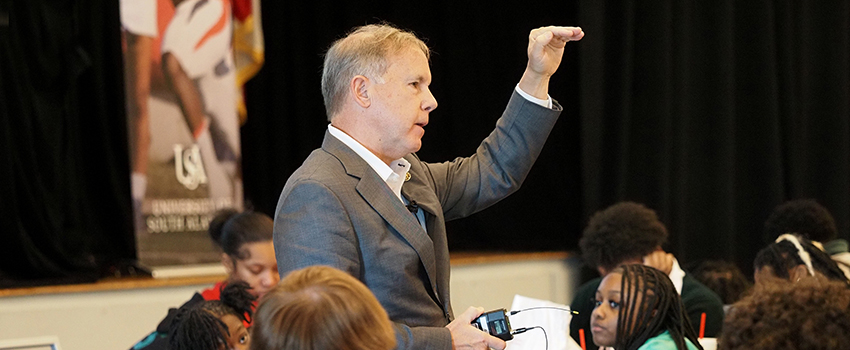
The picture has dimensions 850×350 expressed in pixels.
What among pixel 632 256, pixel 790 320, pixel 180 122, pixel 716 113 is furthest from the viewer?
pixel 716 113

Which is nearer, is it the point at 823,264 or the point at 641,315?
the point at 641,315

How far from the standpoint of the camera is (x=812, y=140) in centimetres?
593

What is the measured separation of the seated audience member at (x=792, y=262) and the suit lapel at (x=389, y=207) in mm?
1729

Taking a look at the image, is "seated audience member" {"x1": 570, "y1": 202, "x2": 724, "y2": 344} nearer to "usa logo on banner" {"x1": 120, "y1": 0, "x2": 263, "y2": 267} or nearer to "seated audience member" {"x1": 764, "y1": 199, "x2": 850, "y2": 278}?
"seated audience member" {"x1": 764, "y1": 199, "x2": 850, "y2": 278}

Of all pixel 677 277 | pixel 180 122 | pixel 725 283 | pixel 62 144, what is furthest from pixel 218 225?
pixel 725 283

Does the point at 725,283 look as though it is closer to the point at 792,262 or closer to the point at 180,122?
the point at 792,262

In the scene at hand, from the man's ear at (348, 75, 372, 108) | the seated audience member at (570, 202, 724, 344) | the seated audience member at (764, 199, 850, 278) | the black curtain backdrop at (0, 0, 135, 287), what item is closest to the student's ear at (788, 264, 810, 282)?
the seated audience member at (570, 202, 724, 344)

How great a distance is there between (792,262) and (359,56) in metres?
1.96

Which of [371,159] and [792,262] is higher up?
[371,159]

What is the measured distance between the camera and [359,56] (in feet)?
5.96

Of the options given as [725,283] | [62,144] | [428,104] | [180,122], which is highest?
[428,104]

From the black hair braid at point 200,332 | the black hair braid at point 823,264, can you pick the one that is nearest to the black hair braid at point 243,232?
the black hair braid at point 200,332

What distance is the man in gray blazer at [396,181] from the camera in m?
1.67

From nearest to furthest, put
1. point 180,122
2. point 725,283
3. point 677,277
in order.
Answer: point 677,277 → point 725,283 → point 180,122
